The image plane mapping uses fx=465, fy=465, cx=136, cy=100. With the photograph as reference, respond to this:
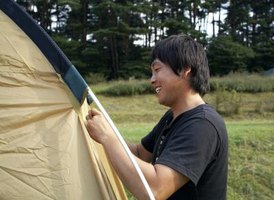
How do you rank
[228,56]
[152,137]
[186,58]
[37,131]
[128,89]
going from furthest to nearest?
[228,56]
[128,89]
[152,137]
[37,131]
[186,58]

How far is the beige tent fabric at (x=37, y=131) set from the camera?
7.91ft

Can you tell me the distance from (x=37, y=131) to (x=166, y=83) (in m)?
0.73

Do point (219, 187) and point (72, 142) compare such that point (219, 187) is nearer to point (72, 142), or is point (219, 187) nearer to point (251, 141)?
point (72, 142)

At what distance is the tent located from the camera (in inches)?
95.2

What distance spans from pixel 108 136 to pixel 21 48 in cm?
70

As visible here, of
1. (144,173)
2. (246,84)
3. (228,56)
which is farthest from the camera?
(228,56)

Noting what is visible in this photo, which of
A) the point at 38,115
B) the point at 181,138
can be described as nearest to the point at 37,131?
the point at 38,115

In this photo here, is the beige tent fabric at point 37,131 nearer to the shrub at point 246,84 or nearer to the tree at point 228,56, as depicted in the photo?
the shrub at point 246,84

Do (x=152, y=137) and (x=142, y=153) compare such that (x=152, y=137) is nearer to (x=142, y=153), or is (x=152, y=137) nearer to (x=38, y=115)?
(x=142, y=153)

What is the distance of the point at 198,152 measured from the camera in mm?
2121

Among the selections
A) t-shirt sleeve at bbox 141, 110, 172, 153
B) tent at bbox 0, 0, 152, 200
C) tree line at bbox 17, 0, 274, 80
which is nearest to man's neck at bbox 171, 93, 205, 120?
t-shirt sleeve at bbox 141, 110, 172, 153

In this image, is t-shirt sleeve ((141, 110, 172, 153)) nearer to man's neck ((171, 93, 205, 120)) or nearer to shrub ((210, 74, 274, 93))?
man's neck ((171, 93, 205, 120))

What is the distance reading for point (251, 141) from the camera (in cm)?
850

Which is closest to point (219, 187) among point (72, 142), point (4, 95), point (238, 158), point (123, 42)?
point (72, 142)
